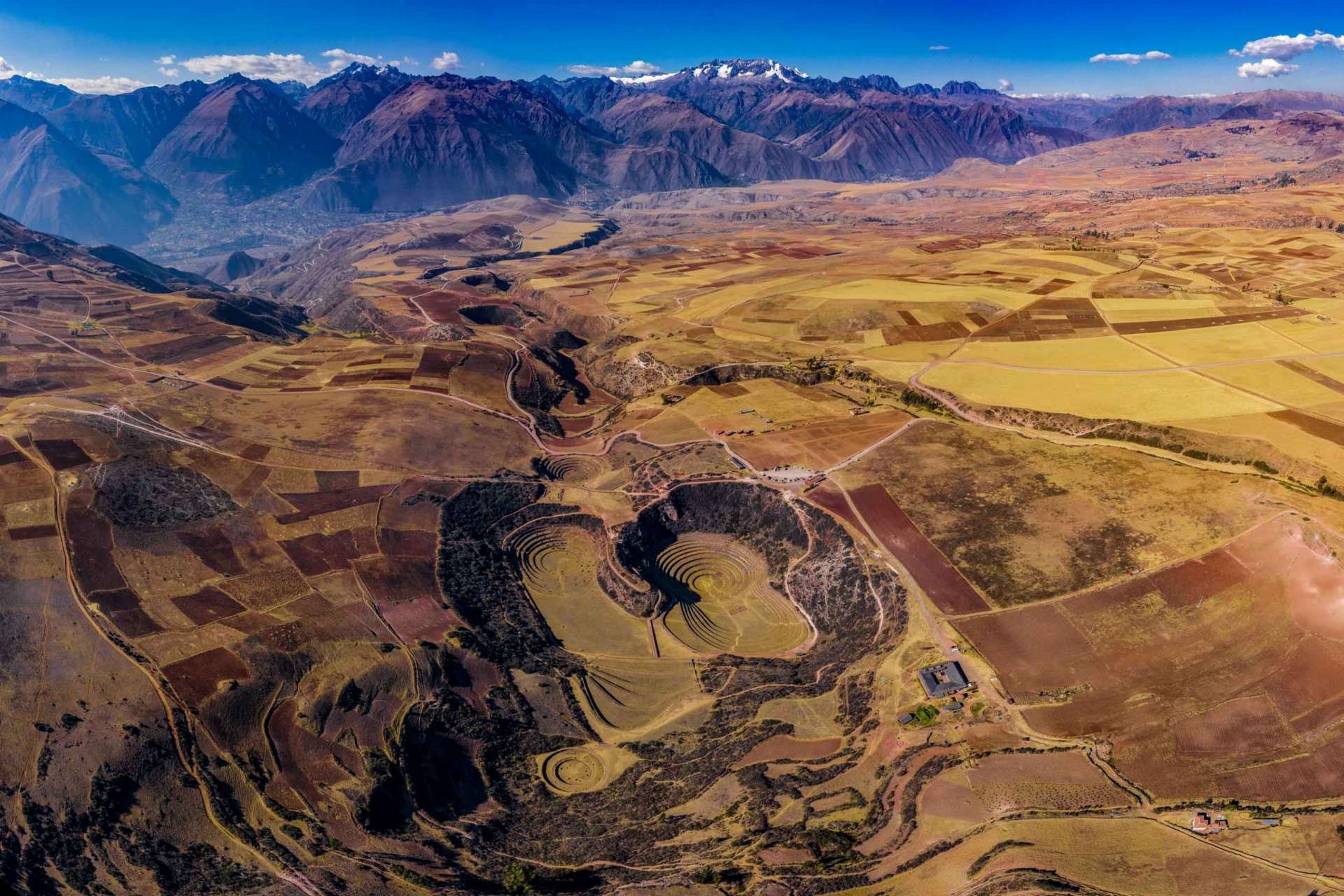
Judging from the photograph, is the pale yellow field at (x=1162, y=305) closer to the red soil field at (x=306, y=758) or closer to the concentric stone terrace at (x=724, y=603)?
the concentric stone terrace at (x=724, y=603)

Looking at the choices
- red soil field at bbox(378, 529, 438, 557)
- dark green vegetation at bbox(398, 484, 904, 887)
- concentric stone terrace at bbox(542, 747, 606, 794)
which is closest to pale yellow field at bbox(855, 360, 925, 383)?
dark green vegetation at bbox(398, 484, 904, 887)

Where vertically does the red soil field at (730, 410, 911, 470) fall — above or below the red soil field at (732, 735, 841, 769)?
above

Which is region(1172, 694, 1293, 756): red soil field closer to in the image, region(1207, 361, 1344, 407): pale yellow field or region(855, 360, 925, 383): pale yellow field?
region(1207, 361, 1344, 407): pale yellow field

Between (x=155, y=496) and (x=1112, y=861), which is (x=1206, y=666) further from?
(x=155, y=496)

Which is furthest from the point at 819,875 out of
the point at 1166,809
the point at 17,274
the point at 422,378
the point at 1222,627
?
the point at 17,274

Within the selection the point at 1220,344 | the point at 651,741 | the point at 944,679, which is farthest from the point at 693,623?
the point at 1220,344

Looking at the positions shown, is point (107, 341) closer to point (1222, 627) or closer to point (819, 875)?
point (819, 875)
